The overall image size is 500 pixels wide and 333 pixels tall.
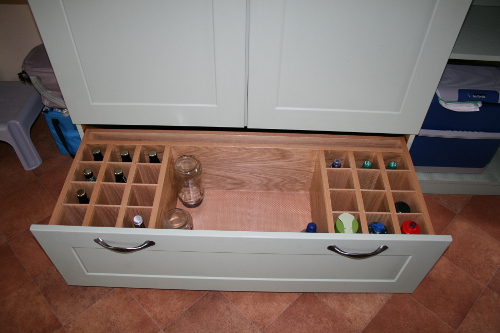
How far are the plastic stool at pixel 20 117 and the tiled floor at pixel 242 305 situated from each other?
0.37 meters

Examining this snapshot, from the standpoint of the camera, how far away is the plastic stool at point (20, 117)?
5.08 feet

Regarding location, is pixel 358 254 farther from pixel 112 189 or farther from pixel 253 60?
pixel 112 189

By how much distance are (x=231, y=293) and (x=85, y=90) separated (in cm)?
83

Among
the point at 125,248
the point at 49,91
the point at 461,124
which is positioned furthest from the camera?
the point at 49,91

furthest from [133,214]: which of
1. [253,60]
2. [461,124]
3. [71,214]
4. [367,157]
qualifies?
[461,124]

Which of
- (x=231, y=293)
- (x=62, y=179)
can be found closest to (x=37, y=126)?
(x=62, y=179)

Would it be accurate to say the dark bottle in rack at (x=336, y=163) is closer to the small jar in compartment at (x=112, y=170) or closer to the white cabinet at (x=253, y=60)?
the white cabinet at (x=253, y=60)

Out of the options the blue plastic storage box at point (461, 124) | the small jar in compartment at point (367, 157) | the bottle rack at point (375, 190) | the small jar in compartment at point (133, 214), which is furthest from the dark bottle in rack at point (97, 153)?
the blue plastic storage box at point (461, 124)

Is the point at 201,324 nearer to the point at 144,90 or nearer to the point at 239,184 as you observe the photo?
the point at 239,184

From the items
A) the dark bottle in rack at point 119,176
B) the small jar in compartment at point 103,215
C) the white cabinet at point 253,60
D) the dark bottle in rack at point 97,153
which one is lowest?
the small jar in compartment at point 103,215

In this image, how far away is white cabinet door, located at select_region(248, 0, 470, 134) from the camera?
3.07ft

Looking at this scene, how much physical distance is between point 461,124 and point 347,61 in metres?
0.62

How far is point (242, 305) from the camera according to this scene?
50.4 inches

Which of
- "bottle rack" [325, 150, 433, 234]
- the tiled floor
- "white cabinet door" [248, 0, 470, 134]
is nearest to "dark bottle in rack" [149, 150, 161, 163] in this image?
"white cabinet door" [248, 0, 470, 134]
